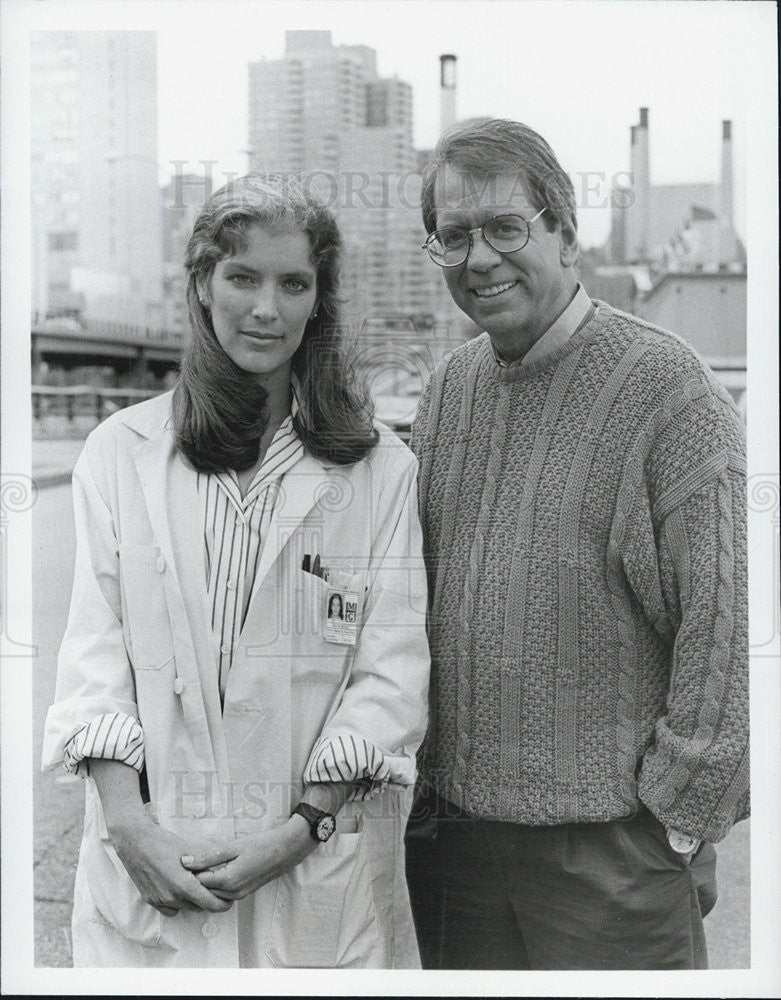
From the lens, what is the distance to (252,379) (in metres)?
2.51

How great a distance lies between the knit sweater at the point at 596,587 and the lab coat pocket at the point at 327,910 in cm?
30

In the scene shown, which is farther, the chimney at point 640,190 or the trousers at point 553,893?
the chimney at point 640,190

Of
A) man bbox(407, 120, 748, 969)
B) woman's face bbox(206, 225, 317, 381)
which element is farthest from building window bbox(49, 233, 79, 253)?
man bbox(407, 120, 748, 969)

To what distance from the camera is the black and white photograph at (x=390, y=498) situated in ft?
7.96

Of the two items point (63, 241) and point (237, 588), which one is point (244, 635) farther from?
point (63, 241)

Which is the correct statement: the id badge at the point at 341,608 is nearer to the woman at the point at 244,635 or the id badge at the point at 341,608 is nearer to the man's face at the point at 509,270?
the woman at the point at 244,635

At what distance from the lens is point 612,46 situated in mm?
2707

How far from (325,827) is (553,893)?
0.56 metres

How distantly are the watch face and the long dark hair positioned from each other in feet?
2.70

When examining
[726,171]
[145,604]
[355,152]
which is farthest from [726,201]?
[145,604]

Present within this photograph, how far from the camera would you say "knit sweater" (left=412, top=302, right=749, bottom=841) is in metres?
2.38

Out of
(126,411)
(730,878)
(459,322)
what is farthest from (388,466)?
(730,878)

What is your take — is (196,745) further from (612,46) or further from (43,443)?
(612,46)

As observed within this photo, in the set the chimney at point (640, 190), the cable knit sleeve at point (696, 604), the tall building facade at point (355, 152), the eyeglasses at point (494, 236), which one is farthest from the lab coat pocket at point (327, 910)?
the chimney at point (640, 190)
